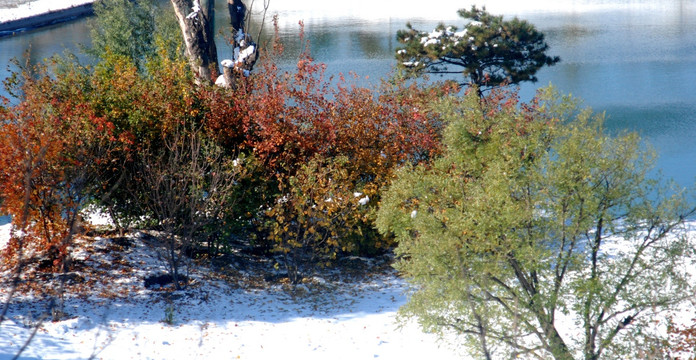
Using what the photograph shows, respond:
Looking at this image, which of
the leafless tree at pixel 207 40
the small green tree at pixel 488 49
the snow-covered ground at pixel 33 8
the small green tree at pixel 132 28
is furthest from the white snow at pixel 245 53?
the snow-covered ground at pixel 33 8

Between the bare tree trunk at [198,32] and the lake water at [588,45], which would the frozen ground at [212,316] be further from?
the lake water at [588,45]

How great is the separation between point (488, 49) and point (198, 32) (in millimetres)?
11668

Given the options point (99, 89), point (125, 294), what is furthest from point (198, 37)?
point (125, 294)

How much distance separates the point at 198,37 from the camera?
16344 mm

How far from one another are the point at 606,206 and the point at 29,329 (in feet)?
29.2

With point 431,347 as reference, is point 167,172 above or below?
above

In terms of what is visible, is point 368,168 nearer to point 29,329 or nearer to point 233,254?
point 233,254

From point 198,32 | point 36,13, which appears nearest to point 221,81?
point 198,32

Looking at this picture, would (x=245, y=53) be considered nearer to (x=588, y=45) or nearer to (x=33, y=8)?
(x=588, y=45)

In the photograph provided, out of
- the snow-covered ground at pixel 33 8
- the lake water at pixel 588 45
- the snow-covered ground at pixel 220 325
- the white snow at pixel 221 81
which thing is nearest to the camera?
the snow-covered ground at pixel 220 325

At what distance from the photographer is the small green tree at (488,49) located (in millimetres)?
23750

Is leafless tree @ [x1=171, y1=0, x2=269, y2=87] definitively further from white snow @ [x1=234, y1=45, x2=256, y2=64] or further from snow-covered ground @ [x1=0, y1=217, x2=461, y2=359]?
snow-covered ground @ [x1=0, y1=217, x2=461, y2=359]

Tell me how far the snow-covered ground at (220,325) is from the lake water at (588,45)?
1134 cm

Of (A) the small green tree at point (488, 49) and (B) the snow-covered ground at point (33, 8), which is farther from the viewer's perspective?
(B) the snow-covered ground at point (33, 8)
